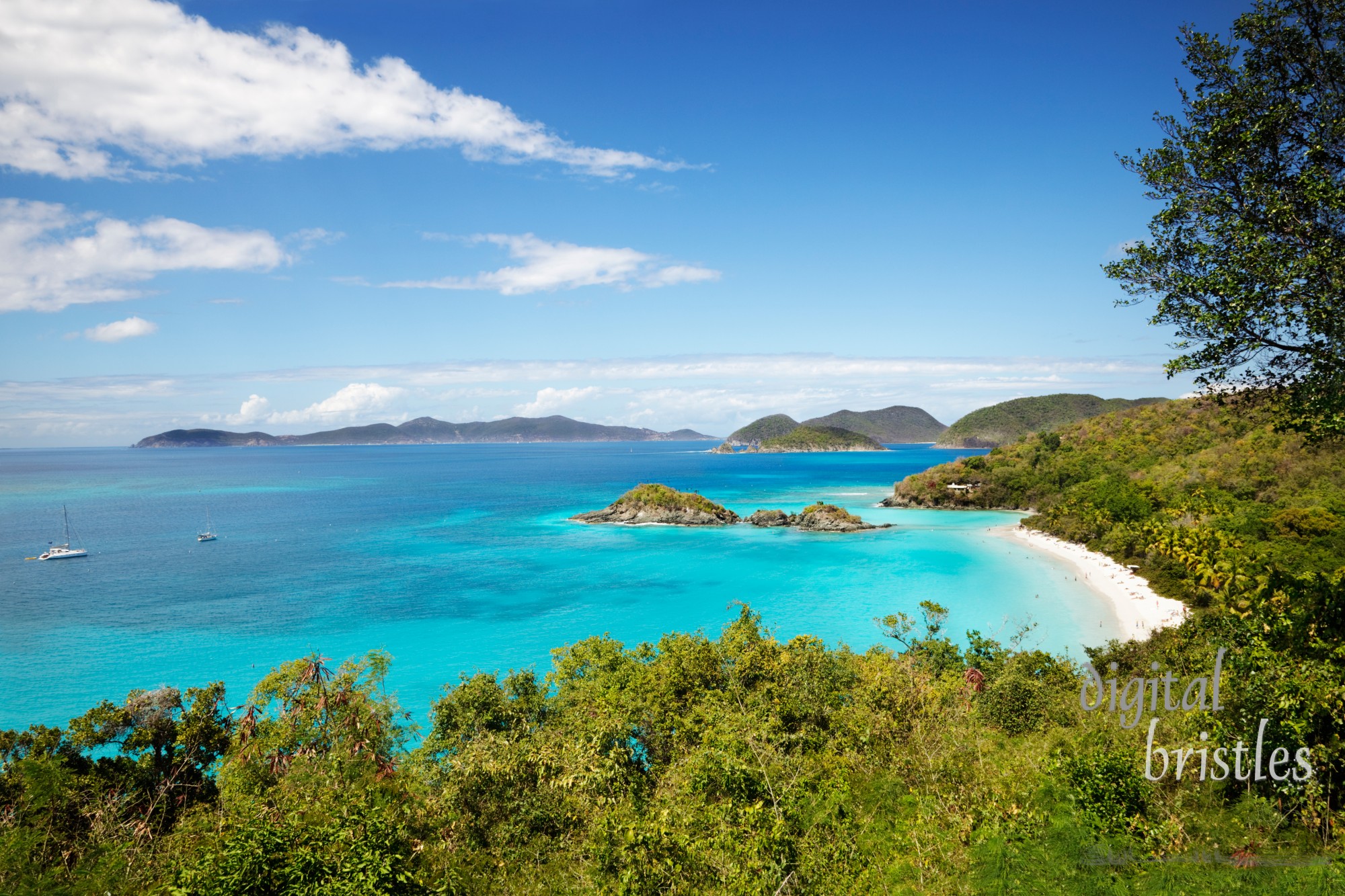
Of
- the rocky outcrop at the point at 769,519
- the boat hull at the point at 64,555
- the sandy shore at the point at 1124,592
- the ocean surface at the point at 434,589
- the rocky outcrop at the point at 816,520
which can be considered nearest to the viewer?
the ocean surface at the point at 434,589

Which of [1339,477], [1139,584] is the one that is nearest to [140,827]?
[1139,584]

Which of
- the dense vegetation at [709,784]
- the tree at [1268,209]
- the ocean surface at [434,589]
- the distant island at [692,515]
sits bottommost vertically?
the ocean surface at [434,589]

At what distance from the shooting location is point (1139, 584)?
146ft

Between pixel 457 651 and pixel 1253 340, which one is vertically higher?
pixel 1253 340

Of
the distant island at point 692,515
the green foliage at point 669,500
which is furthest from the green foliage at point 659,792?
the green foliage at point 669,500

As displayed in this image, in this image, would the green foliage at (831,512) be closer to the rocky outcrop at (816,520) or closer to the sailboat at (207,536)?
the rocky outcrop at (816,520)

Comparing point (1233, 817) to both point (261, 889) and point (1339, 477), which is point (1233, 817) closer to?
point (261, 889)

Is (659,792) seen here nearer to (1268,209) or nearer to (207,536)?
(1268,209)

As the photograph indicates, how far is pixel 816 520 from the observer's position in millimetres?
77938

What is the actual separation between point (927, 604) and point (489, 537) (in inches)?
2162

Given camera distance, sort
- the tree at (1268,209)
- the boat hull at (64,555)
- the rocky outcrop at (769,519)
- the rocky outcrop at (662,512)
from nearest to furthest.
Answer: the tree at (1268,209) → the boat hull at (64,555) → the rocky outcrop at (769,519) → the rocky outcrop at (662,512)

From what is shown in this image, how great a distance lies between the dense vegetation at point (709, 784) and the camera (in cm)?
924

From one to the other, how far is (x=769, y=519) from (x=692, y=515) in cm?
994

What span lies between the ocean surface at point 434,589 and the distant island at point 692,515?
129 inches
